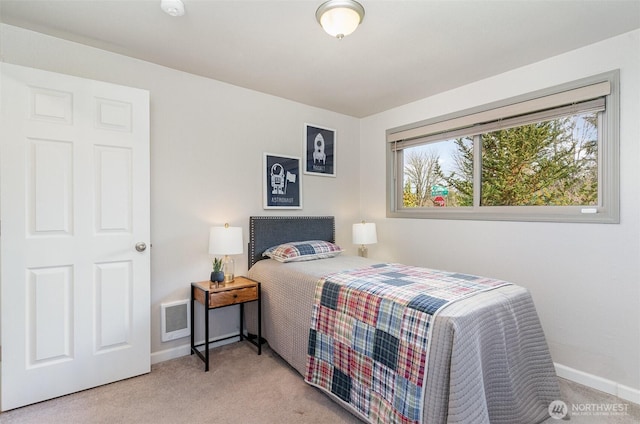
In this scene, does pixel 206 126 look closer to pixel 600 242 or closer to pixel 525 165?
pixel 525 165

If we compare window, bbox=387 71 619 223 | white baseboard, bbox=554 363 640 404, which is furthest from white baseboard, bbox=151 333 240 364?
white baseboard, bbox=554 363 640 404

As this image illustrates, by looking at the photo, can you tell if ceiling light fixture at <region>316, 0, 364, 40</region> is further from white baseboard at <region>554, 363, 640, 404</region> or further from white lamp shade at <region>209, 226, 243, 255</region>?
white baseboard at <region>554, 363, 640, 404</region>


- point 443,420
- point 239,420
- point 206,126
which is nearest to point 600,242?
point 443,420

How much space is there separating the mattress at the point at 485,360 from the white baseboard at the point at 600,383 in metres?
0.66

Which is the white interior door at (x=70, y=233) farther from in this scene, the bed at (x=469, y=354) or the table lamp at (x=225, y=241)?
the bed at (x=469, y=354)

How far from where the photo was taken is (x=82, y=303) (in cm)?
210

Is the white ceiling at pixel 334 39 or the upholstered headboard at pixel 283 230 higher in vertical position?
the white ceiling at pixel 334 39

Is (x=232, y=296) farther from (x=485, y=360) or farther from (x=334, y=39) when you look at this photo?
(x=334, y=39)

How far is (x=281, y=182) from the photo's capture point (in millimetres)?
3250

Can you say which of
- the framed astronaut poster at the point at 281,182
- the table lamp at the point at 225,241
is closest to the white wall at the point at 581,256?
the framed astronaut poster at the point at 281,182

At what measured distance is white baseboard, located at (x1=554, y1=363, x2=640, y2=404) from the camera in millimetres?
2023

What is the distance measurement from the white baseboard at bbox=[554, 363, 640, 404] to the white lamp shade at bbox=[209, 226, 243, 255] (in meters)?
2.61

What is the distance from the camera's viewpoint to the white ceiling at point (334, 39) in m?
1.81

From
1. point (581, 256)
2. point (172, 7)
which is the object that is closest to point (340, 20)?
point (172, 7)
